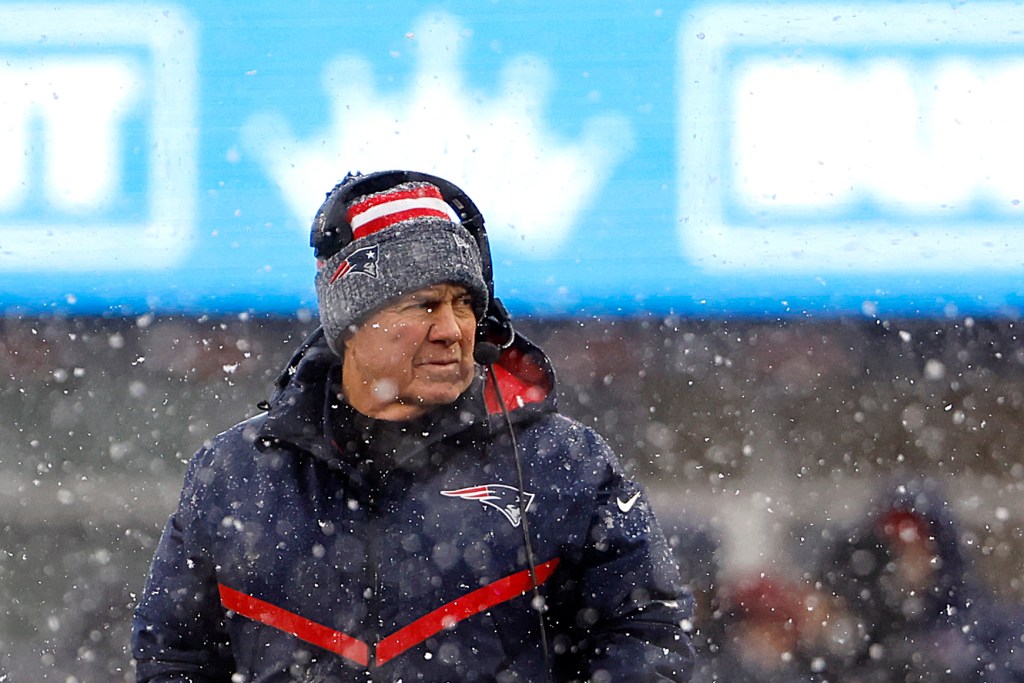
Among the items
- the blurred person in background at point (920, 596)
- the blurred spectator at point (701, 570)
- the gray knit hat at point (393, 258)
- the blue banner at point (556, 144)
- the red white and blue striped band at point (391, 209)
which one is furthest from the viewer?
the blurred spectator at point (701, 570)

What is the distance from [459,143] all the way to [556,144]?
0.96 feet

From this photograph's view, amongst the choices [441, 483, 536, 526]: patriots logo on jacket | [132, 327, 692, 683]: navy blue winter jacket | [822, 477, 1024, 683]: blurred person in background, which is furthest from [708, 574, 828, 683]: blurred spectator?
[441, 483, 536, 526]: patriots logo on jacket

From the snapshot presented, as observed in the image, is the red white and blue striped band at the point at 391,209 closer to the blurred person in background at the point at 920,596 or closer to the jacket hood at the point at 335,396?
the jacket hood at the point at 335,396

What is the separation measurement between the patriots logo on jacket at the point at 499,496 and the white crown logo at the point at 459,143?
1.80 m

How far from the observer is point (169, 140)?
370cm

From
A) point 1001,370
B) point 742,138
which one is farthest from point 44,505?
point 1001,370

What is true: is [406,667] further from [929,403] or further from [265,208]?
[929,403]

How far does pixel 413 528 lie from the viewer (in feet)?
6.15

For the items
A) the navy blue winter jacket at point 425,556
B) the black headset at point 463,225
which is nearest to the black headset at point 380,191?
the black headset at point 463,225

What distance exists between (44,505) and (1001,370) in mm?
3273

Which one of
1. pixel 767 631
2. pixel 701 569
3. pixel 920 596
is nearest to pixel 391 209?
pixel 701 569

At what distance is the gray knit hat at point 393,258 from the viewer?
2.00m

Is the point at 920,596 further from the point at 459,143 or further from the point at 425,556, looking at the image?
the point at 425,556

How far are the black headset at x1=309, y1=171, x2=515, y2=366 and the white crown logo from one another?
1.38m
